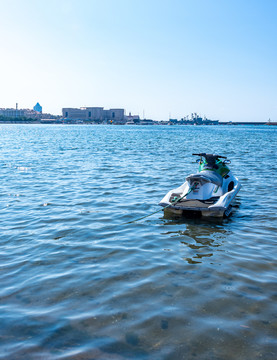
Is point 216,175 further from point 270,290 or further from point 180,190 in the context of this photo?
point 270,290

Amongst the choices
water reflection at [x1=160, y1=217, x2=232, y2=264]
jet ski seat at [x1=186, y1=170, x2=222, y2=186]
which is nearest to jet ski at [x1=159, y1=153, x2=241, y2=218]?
jet ski seat at [x1=186, y1=170, x2=222, y2=186]

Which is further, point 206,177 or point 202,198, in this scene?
point 206,177

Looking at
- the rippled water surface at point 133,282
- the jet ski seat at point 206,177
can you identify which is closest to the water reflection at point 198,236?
the rippled water surface at point 133,282

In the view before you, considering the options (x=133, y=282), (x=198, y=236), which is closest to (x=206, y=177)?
(x=198, y=236)

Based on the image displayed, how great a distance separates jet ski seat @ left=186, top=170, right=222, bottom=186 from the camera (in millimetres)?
10391

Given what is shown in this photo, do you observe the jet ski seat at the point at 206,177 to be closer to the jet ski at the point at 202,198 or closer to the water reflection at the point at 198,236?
the jet ski at the point at 202,198

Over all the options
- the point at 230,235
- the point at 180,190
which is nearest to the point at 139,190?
the point at 180,190

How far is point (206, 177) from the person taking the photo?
10586 millimetres

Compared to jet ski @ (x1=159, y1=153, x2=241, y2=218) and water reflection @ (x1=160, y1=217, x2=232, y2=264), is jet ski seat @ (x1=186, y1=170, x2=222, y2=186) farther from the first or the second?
water reflection @ (x1=160, y1=217, x2=232, y2=264)

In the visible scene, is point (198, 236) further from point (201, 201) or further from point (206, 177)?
point (206, 177)

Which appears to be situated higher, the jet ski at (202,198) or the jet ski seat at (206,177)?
the jet ski seat at (206,177)

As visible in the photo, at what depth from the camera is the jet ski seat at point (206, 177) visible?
10.4 m

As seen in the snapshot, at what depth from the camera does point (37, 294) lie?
551cm

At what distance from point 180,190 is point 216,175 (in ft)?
4.34
